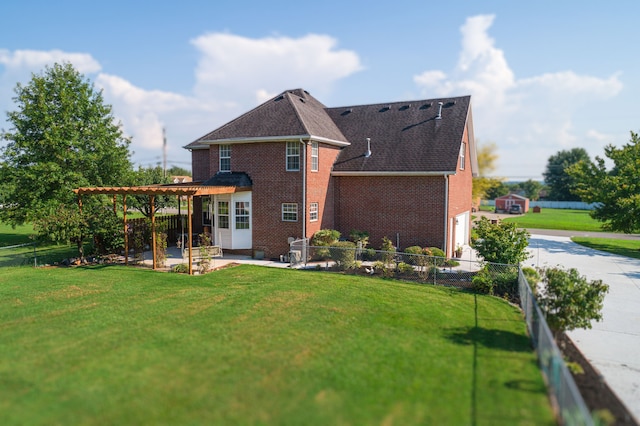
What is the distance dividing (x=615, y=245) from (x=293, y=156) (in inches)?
954

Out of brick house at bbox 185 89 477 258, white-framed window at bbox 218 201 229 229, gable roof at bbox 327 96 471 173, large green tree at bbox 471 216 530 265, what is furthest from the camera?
gable roof at bbox 327 96 471 173

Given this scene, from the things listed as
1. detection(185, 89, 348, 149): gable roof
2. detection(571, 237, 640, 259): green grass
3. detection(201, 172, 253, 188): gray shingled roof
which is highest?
detection(185, 89, 348, 149): gable roof

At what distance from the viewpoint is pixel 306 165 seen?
19875mm

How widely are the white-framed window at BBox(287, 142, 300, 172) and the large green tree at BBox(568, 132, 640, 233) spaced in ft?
68.8

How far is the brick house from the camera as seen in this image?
66.5 ft

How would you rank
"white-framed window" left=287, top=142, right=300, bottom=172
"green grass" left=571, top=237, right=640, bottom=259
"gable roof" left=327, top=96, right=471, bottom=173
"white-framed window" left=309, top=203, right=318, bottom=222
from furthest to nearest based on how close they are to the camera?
1. "green grass" left=571, top=237, right=640, bottom=259
2. "gable roof" left=327, top=96, right=471, bottom=173
3. "white-framed window" left=309, top=203, right=318, bottom=222
4. "white-framed window" left=287, top=142, right=300, bottom=172

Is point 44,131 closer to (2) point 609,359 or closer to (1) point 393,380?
(1) point 393,380

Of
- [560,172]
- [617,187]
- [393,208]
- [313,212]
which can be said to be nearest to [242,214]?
[313,212]

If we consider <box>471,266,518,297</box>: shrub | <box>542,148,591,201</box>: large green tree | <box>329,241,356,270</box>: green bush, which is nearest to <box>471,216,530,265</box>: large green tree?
<box>471,266,518,297</box>: shrub

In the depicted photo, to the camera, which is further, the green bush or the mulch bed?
the green bush

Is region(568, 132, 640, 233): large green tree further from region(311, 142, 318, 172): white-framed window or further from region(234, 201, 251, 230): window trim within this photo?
region(234, 201, 251, 230): window trim

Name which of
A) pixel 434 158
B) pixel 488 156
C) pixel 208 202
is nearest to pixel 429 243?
pixel 434 158

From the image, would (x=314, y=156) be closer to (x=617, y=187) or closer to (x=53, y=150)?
(x=53, y=150)

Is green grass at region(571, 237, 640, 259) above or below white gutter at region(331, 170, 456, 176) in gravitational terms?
below
